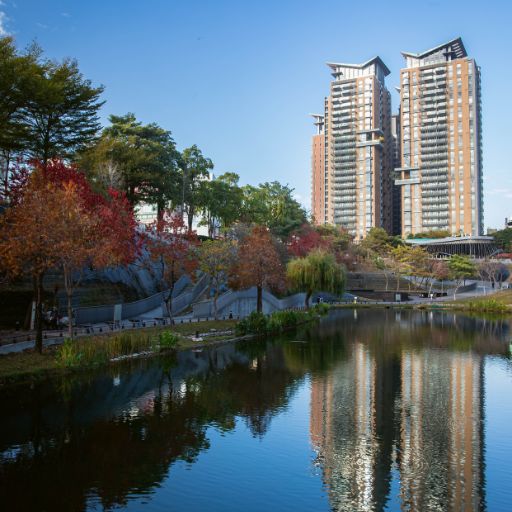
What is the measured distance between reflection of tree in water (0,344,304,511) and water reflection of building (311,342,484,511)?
272 cm

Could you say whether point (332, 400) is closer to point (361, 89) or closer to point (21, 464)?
point (21, 464)

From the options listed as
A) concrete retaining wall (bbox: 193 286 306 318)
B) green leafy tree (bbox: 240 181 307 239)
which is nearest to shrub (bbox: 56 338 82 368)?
concrete retaining wall (bbox: 193 286 306 318)

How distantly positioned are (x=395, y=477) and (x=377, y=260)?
103 m

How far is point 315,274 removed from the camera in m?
63.4

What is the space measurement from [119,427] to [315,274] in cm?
4693

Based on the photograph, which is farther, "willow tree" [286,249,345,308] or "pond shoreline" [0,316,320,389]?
"willow tree" [286,249,345,308]

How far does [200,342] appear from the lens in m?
37.3

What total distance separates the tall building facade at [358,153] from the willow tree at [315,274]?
4335 inches

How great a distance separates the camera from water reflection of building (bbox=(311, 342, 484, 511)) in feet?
43.7

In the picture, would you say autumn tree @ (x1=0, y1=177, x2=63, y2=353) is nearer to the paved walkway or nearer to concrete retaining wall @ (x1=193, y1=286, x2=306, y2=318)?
the paved walkway

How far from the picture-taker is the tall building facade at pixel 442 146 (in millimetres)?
160750

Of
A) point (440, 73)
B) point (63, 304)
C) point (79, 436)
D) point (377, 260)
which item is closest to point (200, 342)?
point (63, 304)

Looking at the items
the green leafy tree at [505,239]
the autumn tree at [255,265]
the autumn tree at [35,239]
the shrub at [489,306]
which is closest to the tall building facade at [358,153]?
the green leafy tree at [505,239]

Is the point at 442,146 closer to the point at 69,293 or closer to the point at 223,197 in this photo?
the point at 223,197
